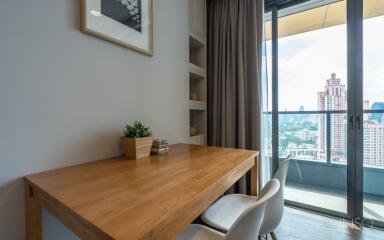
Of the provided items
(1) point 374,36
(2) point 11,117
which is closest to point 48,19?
(2) point 11,117

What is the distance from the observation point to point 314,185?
2.21 meters

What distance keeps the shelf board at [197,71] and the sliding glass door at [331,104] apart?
0.84m

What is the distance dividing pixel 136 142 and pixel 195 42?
5.18 feet

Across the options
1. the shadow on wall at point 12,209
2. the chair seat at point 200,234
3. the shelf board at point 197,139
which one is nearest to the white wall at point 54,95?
the shadow on wall at point 12,209

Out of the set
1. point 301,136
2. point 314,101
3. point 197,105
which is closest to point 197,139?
point 197,105

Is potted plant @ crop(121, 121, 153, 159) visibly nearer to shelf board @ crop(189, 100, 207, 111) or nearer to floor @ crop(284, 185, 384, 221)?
shelf board @ crop(189, 100, 207, 111)

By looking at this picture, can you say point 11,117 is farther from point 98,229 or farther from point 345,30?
point 345,30

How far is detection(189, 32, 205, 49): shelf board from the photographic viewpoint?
83.2 inches

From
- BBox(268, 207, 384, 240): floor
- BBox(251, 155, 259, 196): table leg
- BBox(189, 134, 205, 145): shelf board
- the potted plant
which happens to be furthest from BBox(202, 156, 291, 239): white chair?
BBox(189, 134, 205, 145): shelf board

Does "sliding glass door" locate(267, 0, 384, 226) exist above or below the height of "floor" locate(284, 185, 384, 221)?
above

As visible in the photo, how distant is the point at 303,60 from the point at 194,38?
130 cm

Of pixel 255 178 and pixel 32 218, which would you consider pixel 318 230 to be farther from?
Result: pixel 32 218

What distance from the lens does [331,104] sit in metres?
1.98

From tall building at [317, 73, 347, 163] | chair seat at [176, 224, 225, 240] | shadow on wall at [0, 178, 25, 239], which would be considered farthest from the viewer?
tall building at [317, 73, 347, 163]
